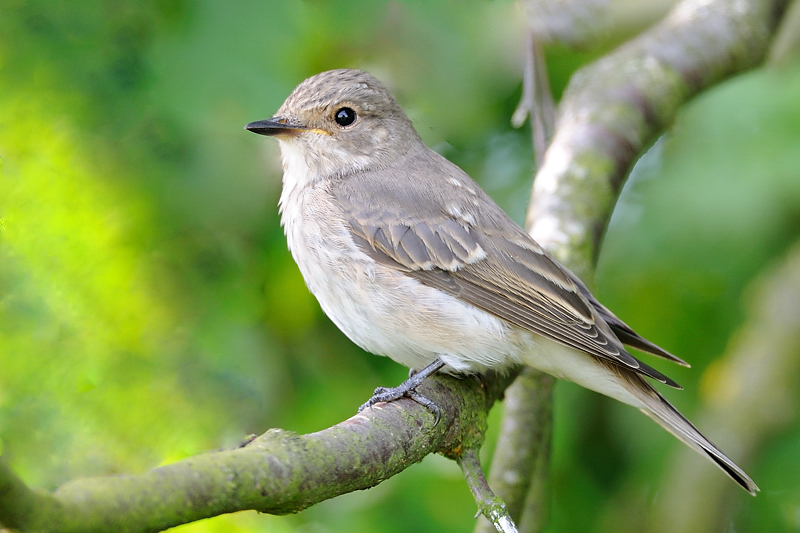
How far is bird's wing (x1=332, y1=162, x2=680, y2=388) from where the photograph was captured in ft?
11.6

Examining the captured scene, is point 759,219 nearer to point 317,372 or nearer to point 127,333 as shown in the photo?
point 317,372

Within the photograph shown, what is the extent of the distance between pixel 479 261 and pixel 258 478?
2017 millimetres

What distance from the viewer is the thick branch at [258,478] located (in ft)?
4.73

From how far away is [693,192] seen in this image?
4543 mm

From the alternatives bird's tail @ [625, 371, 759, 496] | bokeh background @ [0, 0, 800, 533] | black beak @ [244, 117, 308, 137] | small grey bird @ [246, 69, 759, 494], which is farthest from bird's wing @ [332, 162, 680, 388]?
bokeh background @ [0, 0, 800, 533]

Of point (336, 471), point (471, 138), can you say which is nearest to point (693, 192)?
point (471, 138)

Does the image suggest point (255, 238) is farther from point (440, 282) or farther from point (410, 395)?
point (410, 395)

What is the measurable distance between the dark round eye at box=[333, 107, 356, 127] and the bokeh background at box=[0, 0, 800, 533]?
36 centimetres

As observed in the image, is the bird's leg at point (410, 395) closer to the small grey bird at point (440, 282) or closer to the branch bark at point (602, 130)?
the small grey bird at point (440, 282)

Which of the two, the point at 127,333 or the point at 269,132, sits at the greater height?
the point at 269,132

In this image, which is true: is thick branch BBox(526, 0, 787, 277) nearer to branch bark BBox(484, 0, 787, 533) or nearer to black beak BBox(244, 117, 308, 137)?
branch bark BBox(484, 0, 787, 533)

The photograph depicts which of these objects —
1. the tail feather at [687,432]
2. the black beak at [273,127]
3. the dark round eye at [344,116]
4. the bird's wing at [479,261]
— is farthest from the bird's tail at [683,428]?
the black beak at [273,127]

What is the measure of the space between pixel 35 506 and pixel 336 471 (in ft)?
3.10

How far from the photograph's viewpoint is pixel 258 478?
1908 mm
